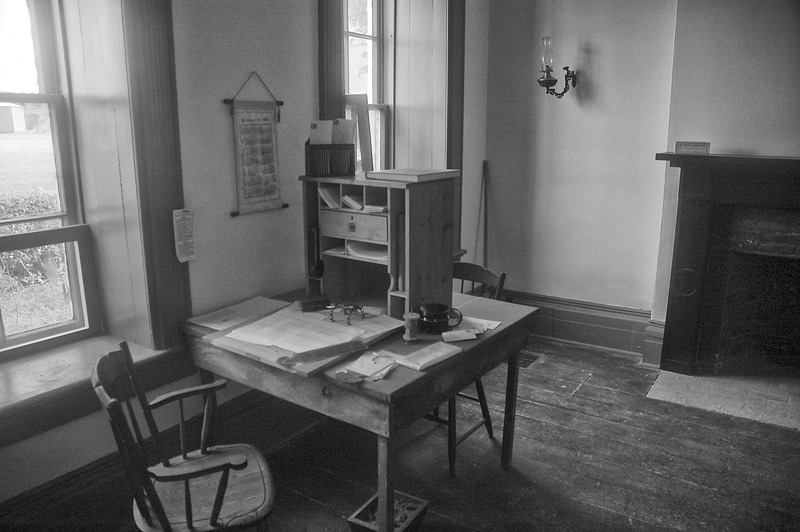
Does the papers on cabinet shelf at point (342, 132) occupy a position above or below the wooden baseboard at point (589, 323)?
above

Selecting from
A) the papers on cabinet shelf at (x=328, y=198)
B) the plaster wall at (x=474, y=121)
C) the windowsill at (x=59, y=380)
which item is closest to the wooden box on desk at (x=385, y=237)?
the papers on cabinet shelf at (x=328, y=198)

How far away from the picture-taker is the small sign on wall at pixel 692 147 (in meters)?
3.93

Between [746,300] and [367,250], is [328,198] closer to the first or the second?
[367,250]

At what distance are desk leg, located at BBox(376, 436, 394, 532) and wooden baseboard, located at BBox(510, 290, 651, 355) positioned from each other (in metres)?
2.80

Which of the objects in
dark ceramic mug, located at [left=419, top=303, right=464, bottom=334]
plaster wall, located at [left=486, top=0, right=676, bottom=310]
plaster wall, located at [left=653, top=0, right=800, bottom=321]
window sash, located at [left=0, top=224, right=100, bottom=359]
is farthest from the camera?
plaster wall, located at [left=486, top=0, right=676, bottom=310]

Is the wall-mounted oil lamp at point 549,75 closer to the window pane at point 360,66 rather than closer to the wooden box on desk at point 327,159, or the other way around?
the window pane at point 360,66

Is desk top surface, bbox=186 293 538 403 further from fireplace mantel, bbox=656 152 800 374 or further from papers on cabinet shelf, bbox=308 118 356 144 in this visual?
fireplace mantel, bbox=656 152 800 374

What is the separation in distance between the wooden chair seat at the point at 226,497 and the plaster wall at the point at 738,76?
3300 mm

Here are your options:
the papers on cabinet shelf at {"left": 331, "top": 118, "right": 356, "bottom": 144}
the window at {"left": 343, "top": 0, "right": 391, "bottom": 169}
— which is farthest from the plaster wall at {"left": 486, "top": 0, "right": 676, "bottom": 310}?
the papers on cabinet shelf at {"left": 331, "top": 118, "right": 356, "bottom": 144}

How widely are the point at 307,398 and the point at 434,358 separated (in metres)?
0.48

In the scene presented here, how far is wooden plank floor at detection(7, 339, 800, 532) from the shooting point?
2.67 meters

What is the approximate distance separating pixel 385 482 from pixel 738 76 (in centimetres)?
329

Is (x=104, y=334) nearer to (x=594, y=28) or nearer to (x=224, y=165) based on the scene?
(x=224, y=165)

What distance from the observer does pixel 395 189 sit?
8.55ft
